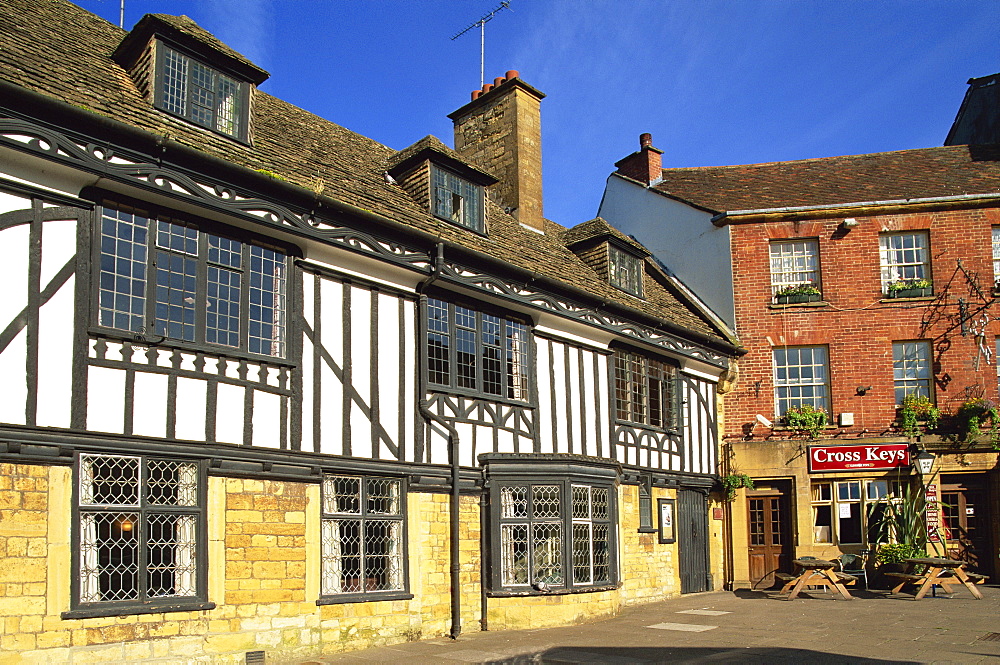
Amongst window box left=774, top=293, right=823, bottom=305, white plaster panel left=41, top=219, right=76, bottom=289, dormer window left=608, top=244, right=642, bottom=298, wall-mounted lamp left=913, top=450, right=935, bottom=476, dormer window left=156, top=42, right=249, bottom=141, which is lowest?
wall-mounted lamp left=913, top=450, right=935, bottom=476

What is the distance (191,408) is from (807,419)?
13.9m

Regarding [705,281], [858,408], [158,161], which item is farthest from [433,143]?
[858,408]

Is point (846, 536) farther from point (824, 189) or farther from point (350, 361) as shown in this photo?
point (350, 361)

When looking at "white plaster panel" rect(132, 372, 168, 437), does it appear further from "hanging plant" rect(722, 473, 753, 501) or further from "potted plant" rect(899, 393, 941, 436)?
"potted plant" rect(899, 393, 941, 436)

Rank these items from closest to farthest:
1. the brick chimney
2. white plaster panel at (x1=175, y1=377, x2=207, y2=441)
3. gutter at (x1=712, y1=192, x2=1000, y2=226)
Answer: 1. white plaster panel at (x1=175, y1=377, x2=207, y2=441)
2. gutter at (x1=712, y1=192, x2=1000, y2=226)
3. the brick chimney

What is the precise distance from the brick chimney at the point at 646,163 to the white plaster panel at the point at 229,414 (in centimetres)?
1666

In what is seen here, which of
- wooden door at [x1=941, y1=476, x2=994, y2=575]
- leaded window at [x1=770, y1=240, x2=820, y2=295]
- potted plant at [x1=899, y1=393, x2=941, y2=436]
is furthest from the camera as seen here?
leaded window at [x1=770, y1=240, x2=820, y2=295]

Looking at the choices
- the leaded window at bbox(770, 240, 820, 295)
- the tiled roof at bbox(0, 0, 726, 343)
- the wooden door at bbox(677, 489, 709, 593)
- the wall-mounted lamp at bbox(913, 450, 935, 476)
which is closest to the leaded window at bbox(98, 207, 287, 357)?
the tiled roof at bbox(0, 0, 726, 343)

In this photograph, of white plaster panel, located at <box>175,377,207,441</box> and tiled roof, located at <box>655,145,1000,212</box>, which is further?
tiled roof, located at <box>655,145,1000,212</box>

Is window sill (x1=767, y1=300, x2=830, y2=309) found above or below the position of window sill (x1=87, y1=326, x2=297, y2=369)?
above

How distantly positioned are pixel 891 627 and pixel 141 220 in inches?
441

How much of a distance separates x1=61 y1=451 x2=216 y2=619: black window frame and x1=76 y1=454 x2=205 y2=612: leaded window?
0.01 m

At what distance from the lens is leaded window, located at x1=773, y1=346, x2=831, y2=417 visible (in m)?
20.3

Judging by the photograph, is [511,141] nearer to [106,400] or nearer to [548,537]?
[548,537]
